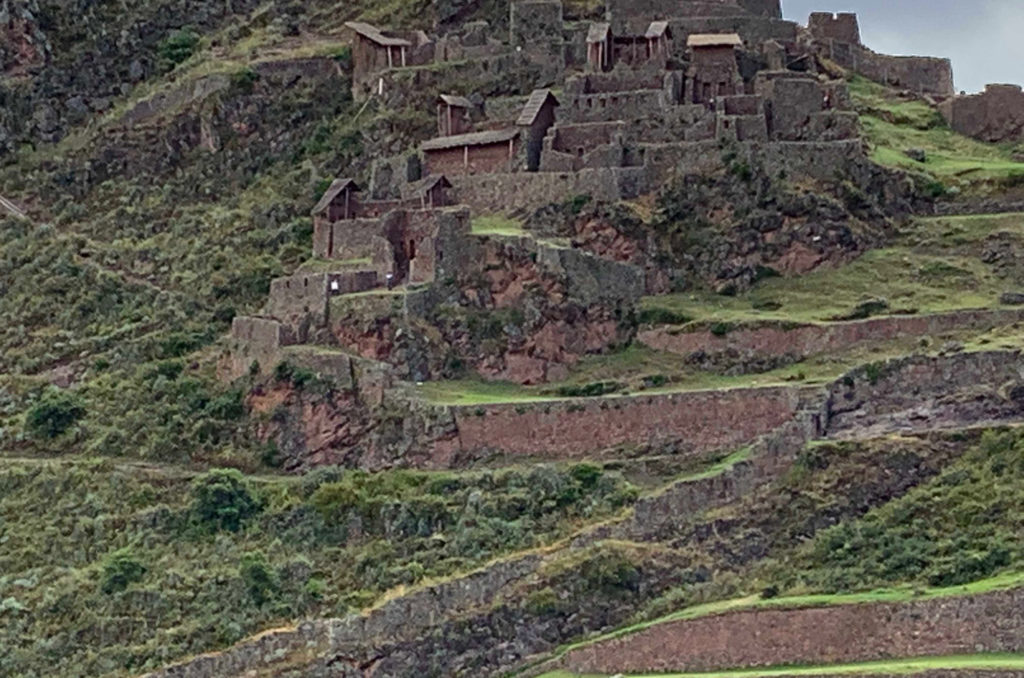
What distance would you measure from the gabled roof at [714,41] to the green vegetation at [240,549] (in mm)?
17702

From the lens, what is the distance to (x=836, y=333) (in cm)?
8125

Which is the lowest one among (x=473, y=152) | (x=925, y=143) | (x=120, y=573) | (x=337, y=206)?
(x=120, y=573)

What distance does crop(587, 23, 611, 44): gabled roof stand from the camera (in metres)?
92.2

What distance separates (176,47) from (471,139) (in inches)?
710

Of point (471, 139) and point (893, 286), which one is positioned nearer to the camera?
point (893, 286)

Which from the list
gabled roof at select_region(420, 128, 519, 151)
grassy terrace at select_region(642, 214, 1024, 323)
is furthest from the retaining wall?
gabled roof at select_region(420, 128, 519, 151)

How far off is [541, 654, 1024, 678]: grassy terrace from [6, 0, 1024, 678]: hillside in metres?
0.27

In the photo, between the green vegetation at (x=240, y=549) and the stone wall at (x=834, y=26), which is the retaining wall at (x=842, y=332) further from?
the stone wall at (x=834, y=26)

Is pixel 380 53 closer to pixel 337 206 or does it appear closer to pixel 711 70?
pixel 337 206

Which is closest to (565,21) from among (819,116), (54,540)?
(819,116)

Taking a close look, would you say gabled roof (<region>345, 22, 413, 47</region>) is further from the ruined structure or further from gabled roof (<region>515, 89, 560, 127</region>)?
the ruined structure

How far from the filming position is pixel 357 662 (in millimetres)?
72438

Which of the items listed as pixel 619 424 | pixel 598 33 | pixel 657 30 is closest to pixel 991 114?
pixel 657 30

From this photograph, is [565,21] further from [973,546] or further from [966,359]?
[973,546]
